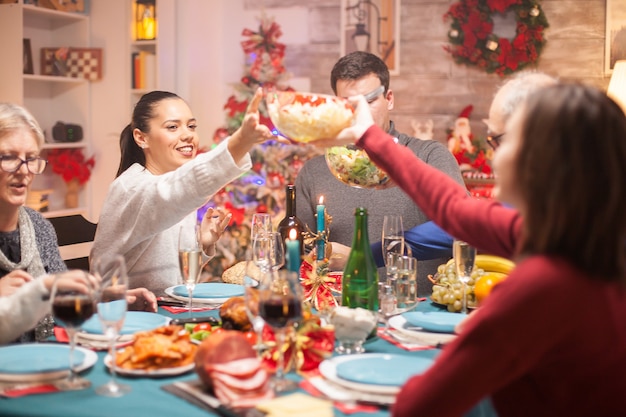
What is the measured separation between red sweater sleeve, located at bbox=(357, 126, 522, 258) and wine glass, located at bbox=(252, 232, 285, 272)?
1.70ft

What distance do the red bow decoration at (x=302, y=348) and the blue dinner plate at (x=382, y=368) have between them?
8 cm

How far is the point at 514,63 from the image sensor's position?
17.3 ft

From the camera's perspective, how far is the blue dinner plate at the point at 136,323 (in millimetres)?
1916

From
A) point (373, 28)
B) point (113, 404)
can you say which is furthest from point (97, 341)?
point (373, 28)

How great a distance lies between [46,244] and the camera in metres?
2.40

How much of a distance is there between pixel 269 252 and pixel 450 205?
72 cm

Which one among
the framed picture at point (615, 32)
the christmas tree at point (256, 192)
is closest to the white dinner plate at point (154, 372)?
the christmas tree at point (256, 192)

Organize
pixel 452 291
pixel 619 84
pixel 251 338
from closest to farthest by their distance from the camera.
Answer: pixel 251 338 < pixel 452 291 < pixel 619 84

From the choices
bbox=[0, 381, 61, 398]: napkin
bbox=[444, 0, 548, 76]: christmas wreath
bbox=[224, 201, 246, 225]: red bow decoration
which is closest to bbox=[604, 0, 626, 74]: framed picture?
bbox=[444, 0, 548, 76]: christmas wreath

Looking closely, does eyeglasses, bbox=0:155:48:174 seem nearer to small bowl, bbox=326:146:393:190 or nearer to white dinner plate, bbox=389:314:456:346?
small bowl, bbox=326:146:393:190

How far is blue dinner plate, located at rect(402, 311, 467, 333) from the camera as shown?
1.95 metres

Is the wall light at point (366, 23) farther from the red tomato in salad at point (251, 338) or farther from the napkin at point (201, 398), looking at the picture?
the napkin at point (201, 398)

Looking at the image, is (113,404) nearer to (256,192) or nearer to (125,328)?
(125,328)

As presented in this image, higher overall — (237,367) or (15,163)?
(15,163)
